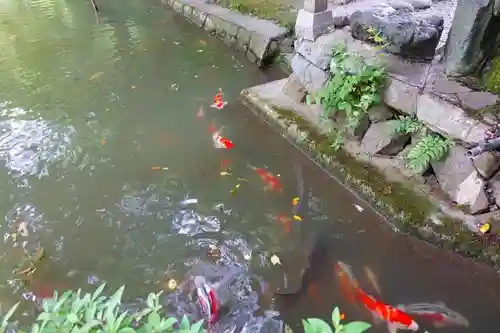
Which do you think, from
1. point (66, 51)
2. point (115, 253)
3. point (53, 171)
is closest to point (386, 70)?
point (115, 253)

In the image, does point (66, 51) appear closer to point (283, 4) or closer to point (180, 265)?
point (283, 4)

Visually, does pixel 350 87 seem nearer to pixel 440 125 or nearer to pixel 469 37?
pixel 440 125

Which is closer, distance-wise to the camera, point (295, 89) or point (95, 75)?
point (295, 89)

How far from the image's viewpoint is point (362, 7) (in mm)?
6227

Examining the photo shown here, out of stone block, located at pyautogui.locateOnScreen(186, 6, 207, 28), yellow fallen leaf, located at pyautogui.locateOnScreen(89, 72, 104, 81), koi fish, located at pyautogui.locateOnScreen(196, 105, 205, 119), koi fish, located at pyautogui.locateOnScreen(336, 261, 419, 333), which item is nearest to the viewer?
koi fish, located at pyautogui.locateOnScreen(336, 261, 419, 333)

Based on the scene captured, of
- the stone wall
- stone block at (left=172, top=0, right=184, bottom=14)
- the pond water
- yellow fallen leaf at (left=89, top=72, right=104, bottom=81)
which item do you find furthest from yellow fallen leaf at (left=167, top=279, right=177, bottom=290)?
stone block at (left=172, top=0, right=184, bottom=14)

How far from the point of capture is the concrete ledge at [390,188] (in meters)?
3.68

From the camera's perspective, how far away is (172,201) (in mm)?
4387

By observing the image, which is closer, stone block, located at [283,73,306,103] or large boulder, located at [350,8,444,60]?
large boulder, located at [350,8,444,60]

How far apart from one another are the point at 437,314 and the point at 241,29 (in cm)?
550

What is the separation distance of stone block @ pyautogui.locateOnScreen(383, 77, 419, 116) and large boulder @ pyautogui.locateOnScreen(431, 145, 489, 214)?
57 cm

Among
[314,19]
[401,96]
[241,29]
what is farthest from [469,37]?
[241,29]

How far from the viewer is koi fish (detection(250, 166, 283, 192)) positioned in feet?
14.8

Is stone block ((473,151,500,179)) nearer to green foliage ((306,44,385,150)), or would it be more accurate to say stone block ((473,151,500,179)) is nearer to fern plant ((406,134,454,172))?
fern plant ((406,134,454,172))
